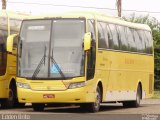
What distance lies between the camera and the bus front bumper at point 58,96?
2345cm

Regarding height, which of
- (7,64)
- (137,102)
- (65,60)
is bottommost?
(137,102)

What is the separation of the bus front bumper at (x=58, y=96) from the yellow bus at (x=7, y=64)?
2367 millimetres

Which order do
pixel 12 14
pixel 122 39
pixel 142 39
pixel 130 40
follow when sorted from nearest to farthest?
1. pixel 12 14
2. pixel 122 39
3. pixel 130 40
4. pixel 142 39

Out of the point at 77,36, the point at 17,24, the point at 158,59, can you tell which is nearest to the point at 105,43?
the point at 77,36

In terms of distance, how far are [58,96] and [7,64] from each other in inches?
140

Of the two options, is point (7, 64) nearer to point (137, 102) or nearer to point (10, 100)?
point (10, 100)

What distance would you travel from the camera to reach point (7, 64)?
1033 inches

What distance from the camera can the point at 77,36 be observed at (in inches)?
941

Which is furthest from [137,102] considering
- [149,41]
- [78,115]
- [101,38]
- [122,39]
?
[78,115]

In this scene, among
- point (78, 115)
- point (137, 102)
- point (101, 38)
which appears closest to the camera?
point (78, 115)

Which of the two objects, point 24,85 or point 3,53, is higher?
point 3,53

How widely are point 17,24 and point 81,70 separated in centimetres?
513

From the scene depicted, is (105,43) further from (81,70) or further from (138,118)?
(138,118)

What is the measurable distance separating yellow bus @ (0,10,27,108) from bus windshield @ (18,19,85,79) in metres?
1.68
